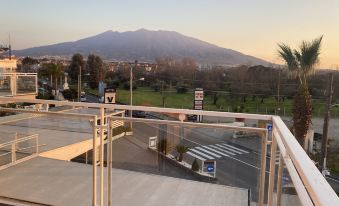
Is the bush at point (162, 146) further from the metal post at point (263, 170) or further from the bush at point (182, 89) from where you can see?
the bush at point (182, 89)

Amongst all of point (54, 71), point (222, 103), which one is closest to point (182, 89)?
point (222, 103)

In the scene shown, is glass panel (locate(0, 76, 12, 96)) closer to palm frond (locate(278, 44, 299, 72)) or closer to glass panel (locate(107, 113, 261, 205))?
palm frond (locate(278, 44, 299, 72))

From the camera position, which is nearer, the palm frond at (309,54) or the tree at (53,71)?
the palm frond at (309,54)

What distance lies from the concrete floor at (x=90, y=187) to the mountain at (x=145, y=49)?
92.8m

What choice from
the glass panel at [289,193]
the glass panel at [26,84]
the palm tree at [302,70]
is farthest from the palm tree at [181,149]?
the glass panel at [26,84]

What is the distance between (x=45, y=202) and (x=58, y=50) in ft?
471

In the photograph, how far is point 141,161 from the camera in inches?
111

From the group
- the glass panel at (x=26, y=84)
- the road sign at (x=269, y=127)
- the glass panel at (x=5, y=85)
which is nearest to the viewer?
the road sign at (x=269, y=127)

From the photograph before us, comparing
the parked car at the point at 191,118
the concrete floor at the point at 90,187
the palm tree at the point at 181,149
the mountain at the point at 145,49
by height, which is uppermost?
the mountain at the point at 145,49

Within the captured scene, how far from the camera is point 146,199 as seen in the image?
2.70m

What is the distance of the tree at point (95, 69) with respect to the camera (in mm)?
53250

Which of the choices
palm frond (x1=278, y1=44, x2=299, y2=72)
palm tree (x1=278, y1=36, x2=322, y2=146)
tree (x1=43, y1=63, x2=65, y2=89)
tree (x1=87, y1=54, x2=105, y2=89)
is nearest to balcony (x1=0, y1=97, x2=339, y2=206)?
palm tree (x1=278, y1=36, x2=322, y2=146)

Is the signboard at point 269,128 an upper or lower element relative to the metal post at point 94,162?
upper

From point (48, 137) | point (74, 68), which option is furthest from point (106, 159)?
point (74, 68)
